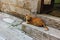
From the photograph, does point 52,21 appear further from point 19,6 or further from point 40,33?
point 19,6

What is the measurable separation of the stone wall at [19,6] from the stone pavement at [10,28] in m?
0.22

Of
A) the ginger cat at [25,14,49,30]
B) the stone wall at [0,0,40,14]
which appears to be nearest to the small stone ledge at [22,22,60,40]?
the ginger cat at [25,14,49,30]

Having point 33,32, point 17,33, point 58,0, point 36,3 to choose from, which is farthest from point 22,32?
point 58,0

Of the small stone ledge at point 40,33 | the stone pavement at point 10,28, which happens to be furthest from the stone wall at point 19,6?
the small stone ledge at point 40,33

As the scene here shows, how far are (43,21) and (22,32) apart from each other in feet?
1.63

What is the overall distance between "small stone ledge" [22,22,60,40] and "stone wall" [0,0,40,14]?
486 mm

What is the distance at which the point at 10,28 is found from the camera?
2.90 meters

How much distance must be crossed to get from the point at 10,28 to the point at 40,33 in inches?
33.4

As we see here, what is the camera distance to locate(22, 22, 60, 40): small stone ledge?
2168 mm

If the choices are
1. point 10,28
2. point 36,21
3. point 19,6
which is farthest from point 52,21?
point 19,6

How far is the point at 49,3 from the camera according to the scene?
316cm

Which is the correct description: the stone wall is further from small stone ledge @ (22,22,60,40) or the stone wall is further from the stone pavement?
small stone ledge @ (22,22,60,40)

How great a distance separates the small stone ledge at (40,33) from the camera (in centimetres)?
217

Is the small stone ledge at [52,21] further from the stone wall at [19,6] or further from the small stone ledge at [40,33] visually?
the stone wall at [19,6]
